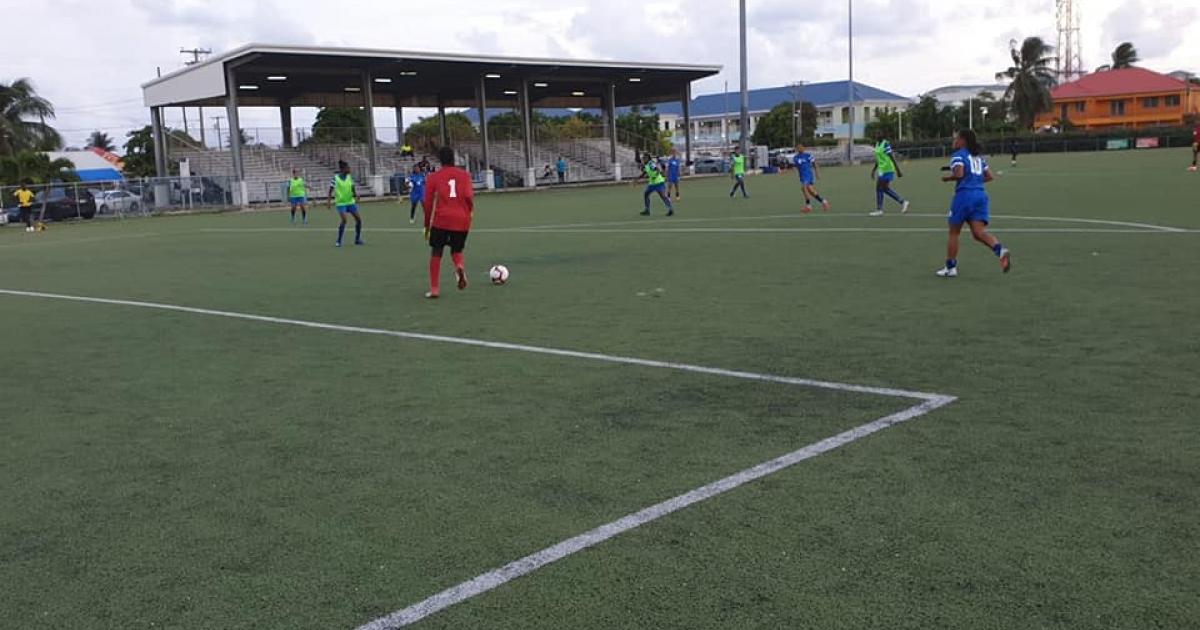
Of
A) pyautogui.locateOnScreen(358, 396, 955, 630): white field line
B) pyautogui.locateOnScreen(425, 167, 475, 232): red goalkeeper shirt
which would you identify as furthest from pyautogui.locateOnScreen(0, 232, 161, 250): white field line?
pyautogui.locateOnScreen(358, 396, 955, 630): white field line

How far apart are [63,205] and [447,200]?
38.4 m

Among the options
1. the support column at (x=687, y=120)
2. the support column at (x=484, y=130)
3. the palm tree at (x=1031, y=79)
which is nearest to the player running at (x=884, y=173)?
the support column at (x=484, y=130)

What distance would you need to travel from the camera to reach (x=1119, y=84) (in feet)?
342

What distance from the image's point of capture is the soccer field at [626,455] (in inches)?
149

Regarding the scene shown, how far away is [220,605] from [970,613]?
2858 mm

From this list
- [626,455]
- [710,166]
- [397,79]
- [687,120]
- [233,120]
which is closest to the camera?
[626,455]

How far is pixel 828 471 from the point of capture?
5070 millimetres

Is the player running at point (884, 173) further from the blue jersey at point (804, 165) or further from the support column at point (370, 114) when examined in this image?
the support column at point (370, 114)

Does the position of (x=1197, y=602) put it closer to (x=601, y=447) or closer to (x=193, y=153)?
(x=601, y=447)

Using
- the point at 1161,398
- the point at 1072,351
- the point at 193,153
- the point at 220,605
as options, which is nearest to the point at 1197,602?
the point at 1161,398

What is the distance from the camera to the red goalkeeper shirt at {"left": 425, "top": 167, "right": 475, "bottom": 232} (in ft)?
40.3

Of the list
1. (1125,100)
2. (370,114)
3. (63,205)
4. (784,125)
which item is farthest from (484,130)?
(1125,100)

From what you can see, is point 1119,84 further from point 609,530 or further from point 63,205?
point 609,530

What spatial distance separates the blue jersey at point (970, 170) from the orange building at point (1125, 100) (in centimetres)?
10065
